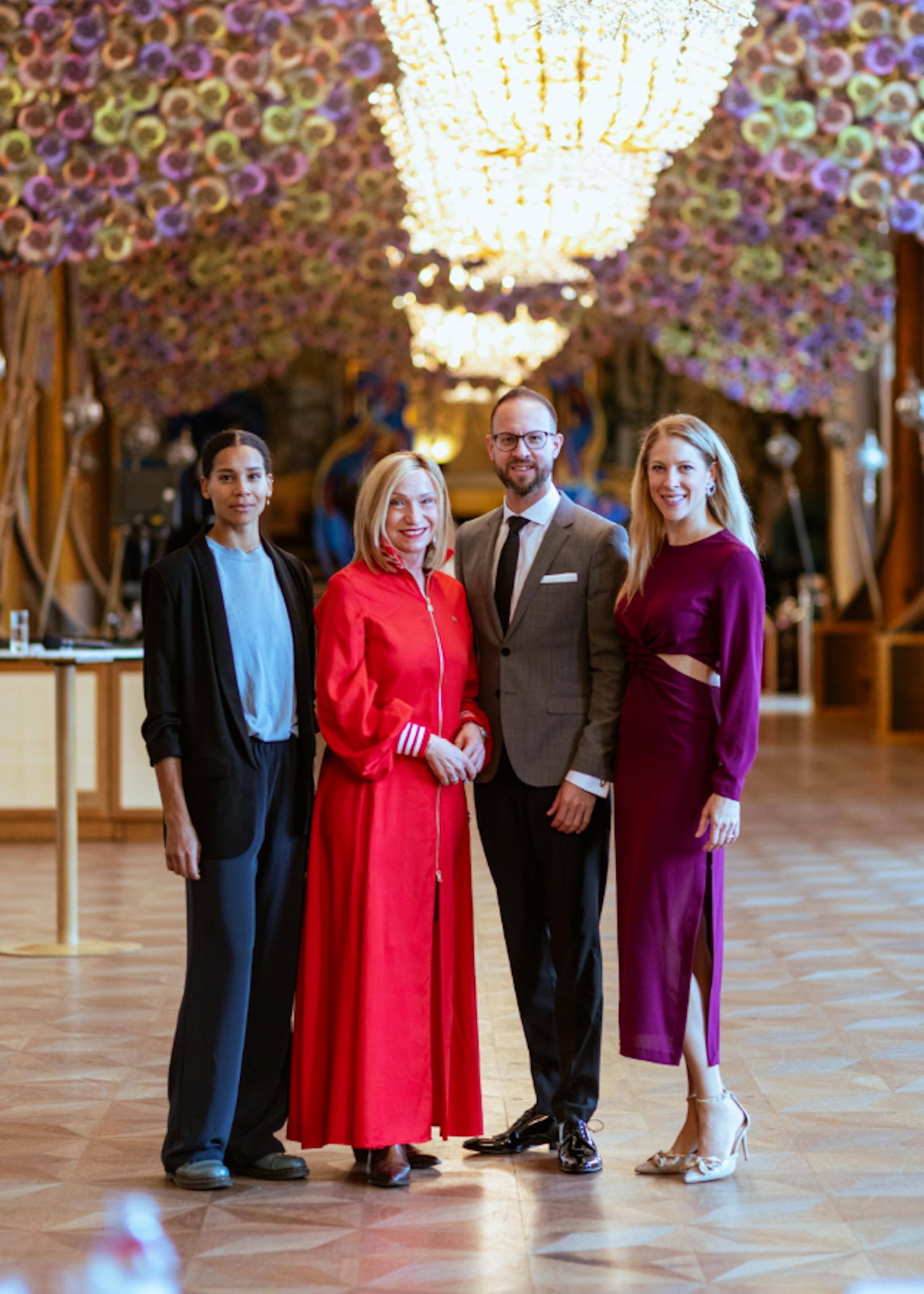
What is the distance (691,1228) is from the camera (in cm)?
331

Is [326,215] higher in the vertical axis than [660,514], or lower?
higher

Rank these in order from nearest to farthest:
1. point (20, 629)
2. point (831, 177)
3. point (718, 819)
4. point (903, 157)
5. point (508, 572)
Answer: point (718, 819) < point (508, 572) < point (20, 629) < point (903, 157) < point (831, 177)

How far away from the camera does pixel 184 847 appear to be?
3566 millimetres

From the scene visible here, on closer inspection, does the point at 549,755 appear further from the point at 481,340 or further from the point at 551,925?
the point at 481,340

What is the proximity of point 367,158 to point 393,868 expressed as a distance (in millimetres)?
10121

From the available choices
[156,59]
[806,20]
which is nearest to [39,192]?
[156,59]

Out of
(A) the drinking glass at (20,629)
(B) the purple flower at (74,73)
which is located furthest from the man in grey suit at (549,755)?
(B) the purple flower at (74,73)

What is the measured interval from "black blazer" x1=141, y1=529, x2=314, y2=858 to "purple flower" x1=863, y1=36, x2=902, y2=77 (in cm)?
643

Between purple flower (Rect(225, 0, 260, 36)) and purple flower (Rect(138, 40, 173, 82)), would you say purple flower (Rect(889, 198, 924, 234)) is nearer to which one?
purple flower (Rect(225, 0, 260, 36))

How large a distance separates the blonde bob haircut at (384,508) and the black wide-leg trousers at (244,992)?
45cm

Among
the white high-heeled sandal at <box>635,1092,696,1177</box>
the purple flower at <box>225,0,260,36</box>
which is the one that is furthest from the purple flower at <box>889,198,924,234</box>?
the white high-heeled sandal at <box>635,1092,696,1177</box>

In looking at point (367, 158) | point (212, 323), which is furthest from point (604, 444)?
point (367, 158)

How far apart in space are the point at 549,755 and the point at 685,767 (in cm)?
31

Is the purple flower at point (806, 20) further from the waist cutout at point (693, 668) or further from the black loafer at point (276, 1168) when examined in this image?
the black loafer at point (276, 1168)
